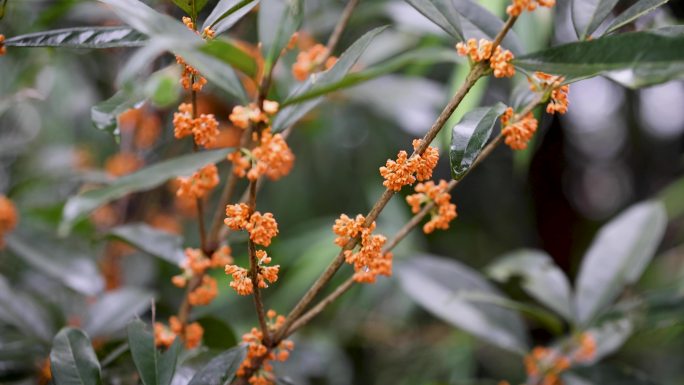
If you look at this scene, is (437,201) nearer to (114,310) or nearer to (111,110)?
(111,110)

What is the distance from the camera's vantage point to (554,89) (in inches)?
21.9

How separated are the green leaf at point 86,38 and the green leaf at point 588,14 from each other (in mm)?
390

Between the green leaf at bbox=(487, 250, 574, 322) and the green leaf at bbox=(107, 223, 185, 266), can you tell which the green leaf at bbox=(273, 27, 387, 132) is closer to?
the green leaf at bbox=(107, 223, 185, 266)

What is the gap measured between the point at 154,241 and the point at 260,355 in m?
0.28

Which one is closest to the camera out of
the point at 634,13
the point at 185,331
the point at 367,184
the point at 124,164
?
the point at 634,13

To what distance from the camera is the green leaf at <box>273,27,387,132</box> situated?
0.52m

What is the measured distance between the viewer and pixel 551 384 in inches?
36.9

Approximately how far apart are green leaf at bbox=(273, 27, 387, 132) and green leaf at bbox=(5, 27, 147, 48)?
14 cm

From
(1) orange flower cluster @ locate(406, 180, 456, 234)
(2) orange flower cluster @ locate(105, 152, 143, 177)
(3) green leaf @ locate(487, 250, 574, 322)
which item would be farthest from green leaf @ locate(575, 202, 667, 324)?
(2) orange flower cluster @ locate(105, 152, 143, 177)

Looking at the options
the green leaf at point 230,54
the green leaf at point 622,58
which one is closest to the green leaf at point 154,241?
the green leaf at point 230,54

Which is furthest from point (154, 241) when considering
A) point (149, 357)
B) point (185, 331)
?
point (149, 357)

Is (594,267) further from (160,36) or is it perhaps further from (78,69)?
(78,69)

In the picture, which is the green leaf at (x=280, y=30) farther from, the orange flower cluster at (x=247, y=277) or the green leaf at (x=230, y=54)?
the orange flower cluster at (x=247, y=277)

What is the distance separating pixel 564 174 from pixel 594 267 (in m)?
1.20
